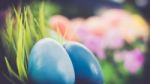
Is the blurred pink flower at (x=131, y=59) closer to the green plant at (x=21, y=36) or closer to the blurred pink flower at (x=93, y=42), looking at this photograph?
the blurred pink flower at (x=93, y=42)

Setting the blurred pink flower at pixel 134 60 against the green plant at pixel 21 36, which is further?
the blurred pink flower at pixel 134 60

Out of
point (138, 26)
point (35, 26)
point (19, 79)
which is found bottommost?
point (19, 79)

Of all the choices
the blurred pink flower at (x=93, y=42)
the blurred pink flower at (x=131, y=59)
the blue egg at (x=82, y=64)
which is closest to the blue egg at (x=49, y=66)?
the blue egg at (x=82, y=64)

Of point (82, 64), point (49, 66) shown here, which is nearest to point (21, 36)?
point (49, 66)

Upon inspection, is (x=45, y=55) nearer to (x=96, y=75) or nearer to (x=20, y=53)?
(x=20, y=53)

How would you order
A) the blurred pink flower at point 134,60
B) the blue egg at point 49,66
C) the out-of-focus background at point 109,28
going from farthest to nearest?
the blurred pink flower at point 134,60 → the out-of-focus background at point 109,28 → the blue egg at point 49,66

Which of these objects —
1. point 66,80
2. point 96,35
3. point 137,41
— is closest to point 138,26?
point 137,41
